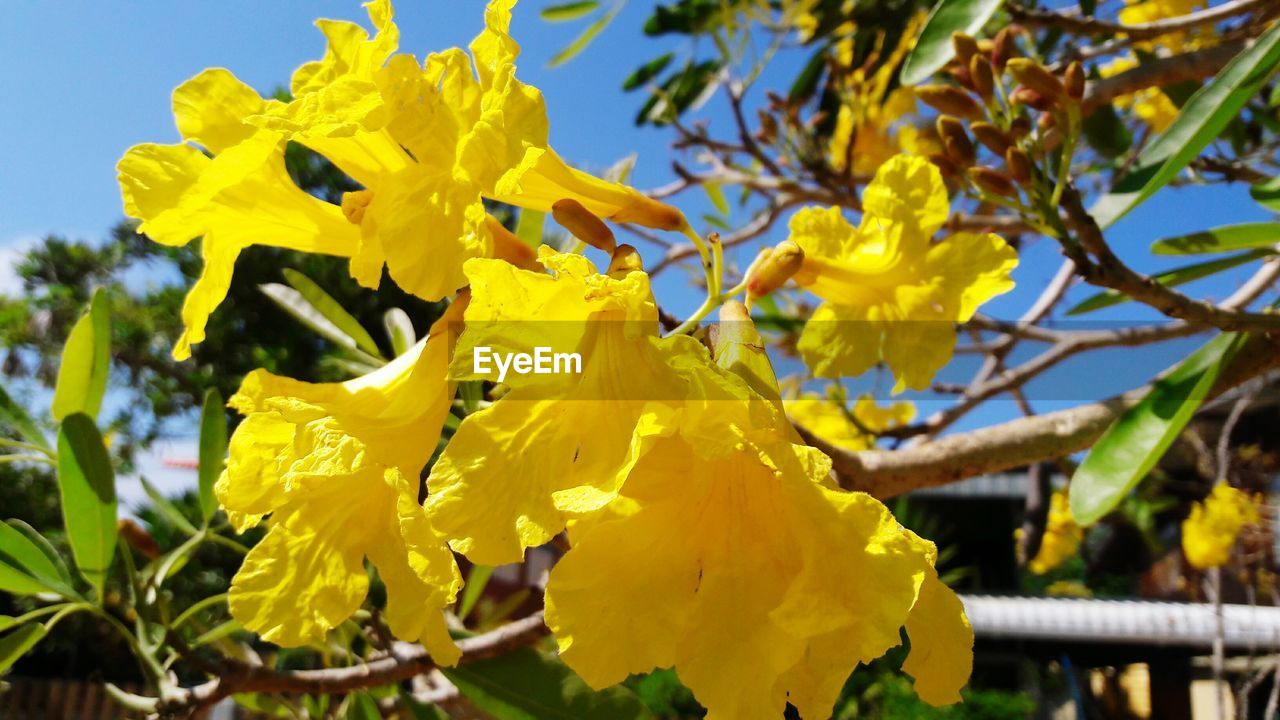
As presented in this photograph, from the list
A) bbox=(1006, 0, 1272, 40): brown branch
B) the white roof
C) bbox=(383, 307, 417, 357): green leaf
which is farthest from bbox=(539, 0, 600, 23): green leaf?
the white roof

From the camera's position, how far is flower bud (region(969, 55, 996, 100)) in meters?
1.19

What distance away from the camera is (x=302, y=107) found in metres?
0.64

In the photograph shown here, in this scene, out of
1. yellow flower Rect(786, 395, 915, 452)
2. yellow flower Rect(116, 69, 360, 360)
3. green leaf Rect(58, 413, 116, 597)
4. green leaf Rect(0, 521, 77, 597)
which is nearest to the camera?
yellow flower Rect(116, 69, 360, 360)

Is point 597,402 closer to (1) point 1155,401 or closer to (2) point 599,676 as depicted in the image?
(2) point 599,676

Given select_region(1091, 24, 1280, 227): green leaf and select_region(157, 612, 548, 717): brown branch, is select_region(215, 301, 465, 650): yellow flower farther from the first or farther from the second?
select_region(1091, 24, 1280, 227): green leaf

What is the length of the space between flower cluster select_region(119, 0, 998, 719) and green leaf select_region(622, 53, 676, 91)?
8.10 feet

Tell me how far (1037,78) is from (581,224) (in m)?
0.83

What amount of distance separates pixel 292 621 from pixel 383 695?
701 millimetres

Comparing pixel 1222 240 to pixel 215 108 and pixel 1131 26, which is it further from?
pixel 215 108

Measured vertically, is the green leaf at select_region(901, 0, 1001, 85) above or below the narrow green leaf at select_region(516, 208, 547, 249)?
above

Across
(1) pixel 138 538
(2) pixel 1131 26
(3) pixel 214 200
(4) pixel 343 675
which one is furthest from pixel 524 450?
(2) pixel 1131 26

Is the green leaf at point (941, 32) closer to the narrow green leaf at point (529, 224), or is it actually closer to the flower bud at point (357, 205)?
the narrow green leaf at point (529, 224)

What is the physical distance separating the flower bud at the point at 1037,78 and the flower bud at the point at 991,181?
15 cm

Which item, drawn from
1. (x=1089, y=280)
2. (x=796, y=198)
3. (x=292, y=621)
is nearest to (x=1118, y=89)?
(x=1089, y=280)
